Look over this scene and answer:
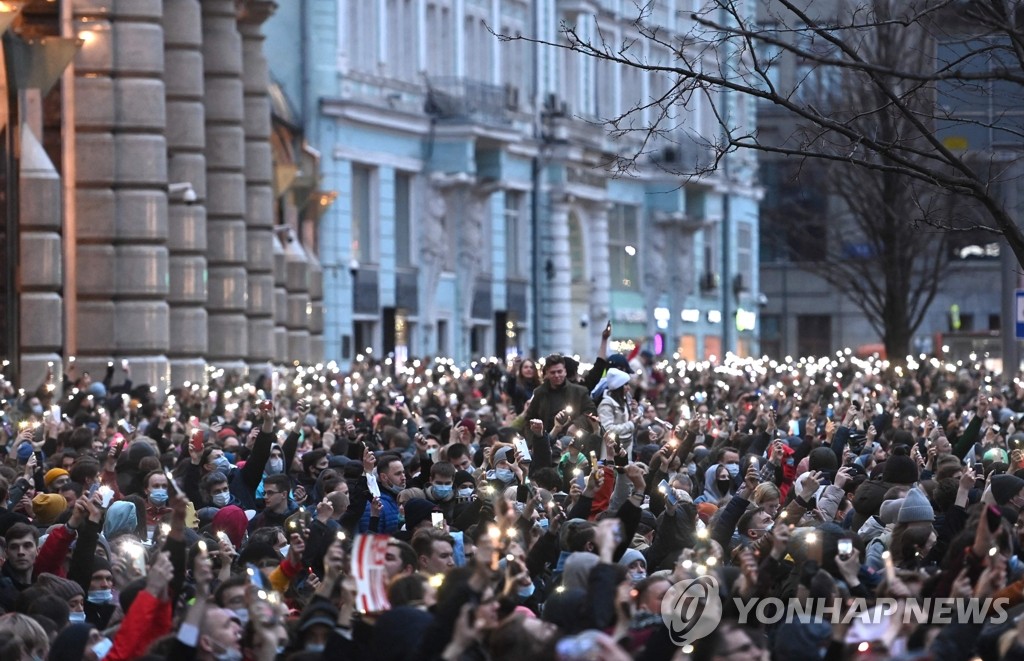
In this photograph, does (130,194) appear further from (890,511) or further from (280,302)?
(890,511)

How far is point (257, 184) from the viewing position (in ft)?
142

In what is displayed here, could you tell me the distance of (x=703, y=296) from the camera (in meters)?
78.9

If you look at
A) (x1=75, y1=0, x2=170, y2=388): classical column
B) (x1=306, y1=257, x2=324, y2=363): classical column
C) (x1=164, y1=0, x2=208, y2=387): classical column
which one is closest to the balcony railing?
(x1=306, y1=257, x2=324, y2=363): classical column

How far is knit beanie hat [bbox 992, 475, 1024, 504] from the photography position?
14250mm

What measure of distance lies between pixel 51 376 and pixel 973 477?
1910 centimetres

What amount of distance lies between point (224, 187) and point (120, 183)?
5.42m

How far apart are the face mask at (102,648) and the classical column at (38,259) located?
74.2 ft

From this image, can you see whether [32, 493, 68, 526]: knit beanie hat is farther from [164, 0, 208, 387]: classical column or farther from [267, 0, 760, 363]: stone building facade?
[267, 0, 760, 363]: stone building facade

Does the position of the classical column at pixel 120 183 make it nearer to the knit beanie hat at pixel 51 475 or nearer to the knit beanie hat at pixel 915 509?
the knit beanie hat at pixel 51 475

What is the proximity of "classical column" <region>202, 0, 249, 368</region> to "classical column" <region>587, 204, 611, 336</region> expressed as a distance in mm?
28780

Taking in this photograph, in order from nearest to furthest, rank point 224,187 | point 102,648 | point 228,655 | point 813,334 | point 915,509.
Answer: point 228,655 → point 102,648 → point 915,509 → point 224,187 → point 813,334

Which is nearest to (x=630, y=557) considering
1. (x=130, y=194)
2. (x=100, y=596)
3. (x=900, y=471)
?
(x=100, y=596)

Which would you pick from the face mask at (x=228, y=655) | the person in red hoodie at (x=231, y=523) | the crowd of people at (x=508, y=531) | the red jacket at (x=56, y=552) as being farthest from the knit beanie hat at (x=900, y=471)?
the face mask at (x=228, y=655)

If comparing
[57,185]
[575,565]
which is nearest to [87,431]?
[575,565]
